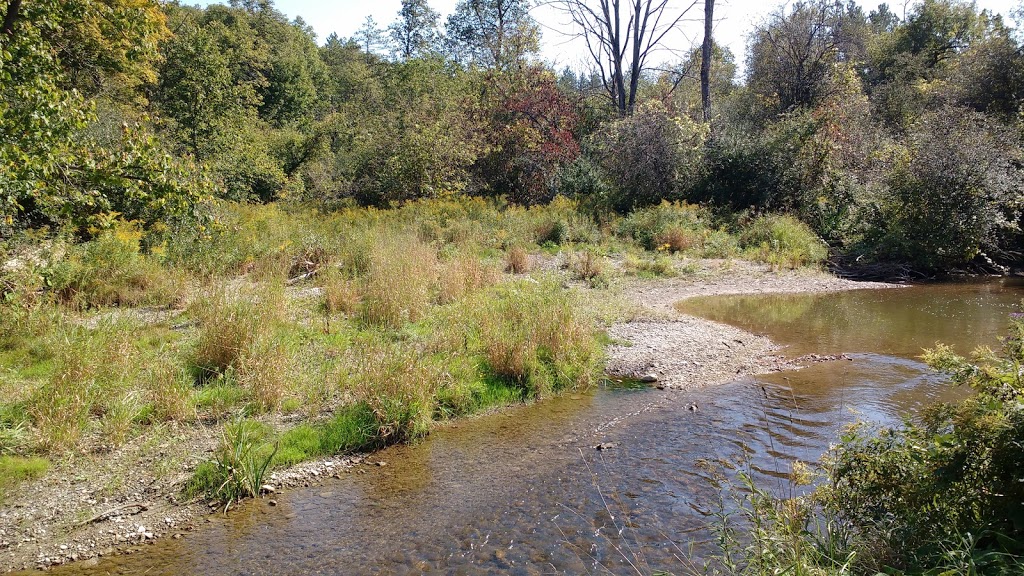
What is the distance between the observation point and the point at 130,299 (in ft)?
33.1

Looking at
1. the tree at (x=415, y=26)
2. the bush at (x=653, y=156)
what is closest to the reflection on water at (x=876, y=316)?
the bush at (x=653, y=156)

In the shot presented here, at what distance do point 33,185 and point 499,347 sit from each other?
6.84m

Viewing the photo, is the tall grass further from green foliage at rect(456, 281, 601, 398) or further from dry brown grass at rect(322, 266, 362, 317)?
green foliage at rect(456, 281, 601, 398)

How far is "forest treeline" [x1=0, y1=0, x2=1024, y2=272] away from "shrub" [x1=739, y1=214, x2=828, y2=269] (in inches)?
51.1

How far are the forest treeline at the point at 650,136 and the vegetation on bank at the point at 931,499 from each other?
31.9 feet

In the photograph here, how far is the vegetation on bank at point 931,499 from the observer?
2.96 m

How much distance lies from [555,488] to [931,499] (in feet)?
10.5

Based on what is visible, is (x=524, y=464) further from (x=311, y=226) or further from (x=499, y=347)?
(x=311, y=226)

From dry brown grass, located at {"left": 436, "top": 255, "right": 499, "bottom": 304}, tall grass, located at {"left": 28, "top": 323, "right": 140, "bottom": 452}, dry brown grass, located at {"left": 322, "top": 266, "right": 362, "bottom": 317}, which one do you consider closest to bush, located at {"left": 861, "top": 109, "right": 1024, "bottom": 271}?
dry brown grass, located at {"left": 436, "top": 255, "right": 499, "bottom": 304}

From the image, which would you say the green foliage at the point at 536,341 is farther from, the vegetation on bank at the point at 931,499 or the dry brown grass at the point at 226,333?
the vegetation on bank at the point at 931,499

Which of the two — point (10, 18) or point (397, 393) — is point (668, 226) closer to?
point (397, 393)

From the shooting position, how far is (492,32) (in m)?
39.2

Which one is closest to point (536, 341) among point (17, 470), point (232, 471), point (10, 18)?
point (232, 471)

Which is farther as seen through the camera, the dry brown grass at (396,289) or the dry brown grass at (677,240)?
the dry brown grass at (677,240)
